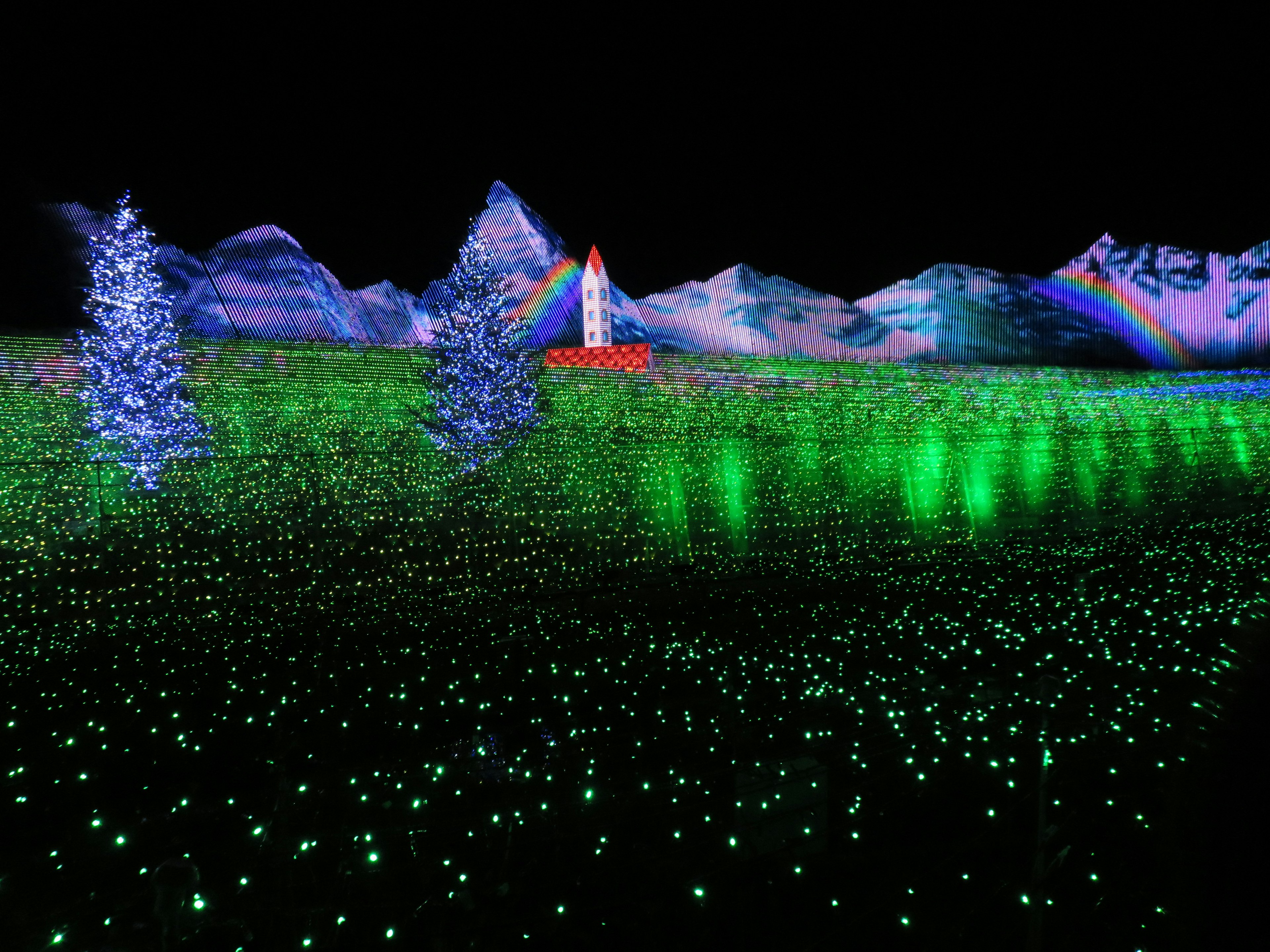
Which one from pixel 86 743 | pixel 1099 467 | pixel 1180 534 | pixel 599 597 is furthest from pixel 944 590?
pixel 1099 467

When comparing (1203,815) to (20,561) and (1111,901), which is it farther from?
(20,561)

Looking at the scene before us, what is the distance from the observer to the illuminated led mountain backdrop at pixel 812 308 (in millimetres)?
10219

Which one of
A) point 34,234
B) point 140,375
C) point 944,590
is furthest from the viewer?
point 34,234

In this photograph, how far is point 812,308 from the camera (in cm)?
1257

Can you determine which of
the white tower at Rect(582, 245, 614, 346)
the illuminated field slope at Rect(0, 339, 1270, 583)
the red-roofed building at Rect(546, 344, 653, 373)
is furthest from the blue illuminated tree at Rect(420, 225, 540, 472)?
the red-roofed building at Rect(546, 344, 653, 373)

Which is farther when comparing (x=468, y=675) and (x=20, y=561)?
(x=20, y=561)

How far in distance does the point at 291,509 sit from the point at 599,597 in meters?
3.69

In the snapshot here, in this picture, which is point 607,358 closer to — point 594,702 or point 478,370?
point 478,370

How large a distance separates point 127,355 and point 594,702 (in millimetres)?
8252

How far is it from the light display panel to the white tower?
16.4ft

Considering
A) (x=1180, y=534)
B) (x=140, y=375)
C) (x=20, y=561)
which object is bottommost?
(x=1180, y=534)

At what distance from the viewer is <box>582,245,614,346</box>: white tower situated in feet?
37.2

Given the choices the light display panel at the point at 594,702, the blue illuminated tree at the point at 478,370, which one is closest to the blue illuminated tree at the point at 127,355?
the light display panel at the point at 594,702

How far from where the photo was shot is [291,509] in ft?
20.6
